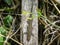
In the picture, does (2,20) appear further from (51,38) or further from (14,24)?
(51,38)

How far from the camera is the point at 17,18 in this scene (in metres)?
1.92

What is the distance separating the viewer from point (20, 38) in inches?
72.2

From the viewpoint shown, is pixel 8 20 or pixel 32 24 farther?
pixel 8 20

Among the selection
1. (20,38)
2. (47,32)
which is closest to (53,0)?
(47,32)

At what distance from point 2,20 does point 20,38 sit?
0.69ft

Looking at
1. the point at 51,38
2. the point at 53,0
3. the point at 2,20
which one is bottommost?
the point at 51,38

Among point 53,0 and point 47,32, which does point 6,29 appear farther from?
point 53,0

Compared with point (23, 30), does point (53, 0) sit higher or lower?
higher

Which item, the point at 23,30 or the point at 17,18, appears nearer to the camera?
the point at 23,30

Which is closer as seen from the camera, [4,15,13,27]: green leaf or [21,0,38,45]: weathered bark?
[21,0,38,45]: weathered bark

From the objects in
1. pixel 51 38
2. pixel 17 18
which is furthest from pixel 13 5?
pixel 51 38

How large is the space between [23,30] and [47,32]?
197 mm

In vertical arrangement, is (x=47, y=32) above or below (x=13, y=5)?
below

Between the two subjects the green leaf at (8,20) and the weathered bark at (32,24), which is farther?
the green leaf at (8,20)
